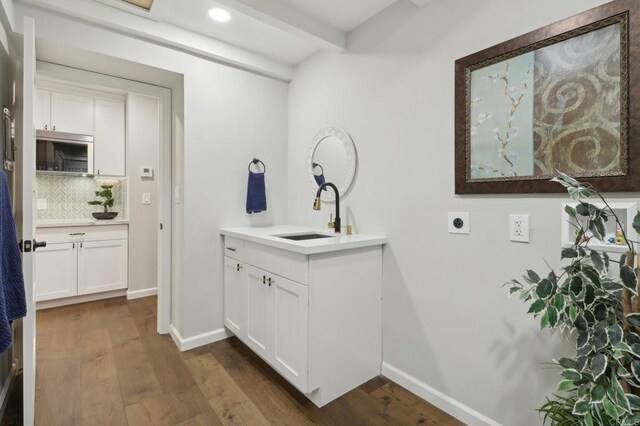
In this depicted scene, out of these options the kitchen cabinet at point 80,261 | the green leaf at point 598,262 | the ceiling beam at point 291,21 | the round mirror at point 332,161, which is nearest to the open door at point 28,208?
the ceiling beam at point 291,21

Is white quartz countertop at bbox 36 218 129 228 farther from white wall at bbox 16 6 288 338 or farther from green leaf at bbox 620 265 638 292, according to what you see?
green leaf at bbox 620 265 638 292

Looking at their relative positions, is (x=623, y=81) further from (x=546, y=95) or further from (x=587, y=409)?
(x=587, y=409)

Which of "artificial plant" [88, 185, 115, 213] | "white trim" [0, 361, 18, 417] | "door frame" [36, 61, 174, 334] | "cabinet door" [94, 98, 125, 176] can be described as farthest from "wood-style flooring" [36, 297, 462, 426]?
"cabinet door" [94, 98, 125, 176]

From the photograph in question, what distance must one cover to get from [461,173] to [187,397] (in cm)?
207

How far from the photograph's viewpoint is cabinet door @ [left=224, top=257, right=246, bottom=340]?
238 centimetres

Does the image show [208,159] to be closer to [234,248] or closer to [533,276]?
[234,248]

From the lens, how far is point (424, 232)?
74.5 inches

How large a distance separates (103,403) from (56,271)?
223 cm

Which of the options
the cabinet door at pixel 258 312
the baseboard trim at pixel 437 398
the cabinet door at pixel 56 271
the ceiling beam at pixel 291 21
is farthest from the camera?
the cabinet door at pixel 56 271

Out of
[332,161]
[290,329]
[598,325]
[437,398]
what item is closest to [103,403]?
[290,329]

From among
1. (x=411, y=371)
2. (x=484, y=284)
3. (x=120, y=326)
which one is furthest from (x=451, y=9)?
(x=120, y=326)

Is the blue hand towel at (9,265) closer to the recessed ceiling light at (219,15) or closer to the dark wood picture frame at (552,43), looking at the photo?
the recessed ceiling light at (219,15)

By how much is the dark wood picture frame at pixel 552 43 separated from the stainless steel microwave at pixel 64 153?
4.04 m

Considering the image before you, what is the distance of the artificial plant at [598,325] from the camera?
A: 0.92 m
